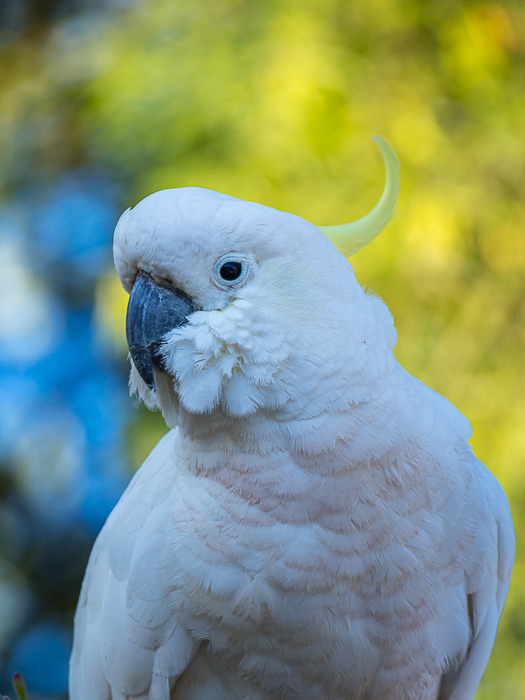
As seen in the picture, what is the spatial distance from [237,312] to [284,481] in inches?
8.9

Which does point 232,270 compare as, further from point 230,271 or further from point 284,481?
point 284,481

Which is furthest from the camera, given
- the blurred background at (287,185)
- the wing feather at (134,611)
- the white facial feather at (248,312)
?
the blurred background at (287,185)

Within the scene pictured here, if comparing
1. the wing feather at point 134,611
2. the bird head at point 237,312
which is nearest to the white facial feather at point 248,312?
the bird head at point 237,312

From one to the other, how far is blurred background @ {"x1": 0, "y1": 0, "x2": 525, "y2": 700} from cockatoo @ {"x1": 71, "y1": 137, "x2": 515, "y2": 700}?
1.05 meters

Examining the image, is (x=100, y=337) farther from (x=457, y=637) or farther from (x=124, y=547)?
(x=457, y=637)

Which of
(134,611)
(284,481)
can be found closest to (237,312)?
(284,481)

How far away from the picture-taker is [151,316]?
2.55 feet

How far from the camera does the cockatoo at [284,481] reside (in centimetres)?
76

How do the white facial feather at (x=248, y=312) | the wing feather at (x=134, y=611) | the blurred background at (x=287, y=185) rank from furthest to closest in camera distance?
the blurred background at (x=287, y=185), the wing feather at (x=134, y=611), the white facial feather at (x=248, y=312)

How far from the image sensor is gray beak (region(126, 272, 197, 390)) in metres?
0.78

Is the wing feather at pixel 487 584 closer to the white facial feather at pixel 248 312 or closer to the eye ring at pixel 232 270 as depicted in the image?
the white facial feather at pixel 248 312

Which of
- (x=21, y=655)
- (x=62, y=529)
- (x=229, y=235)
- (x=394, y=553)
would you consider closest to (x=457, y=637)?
(x=394, y=553)

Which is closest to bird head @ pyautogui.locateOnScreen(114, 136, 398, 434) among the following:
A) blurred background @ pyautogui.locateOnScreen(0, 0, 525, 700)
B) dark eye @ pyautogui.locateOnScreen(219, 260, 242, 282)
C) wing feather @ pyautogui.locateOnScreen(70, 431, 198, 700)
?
dark eye @ pyautogui.locateOnScreen(219, 260, 242, 282)

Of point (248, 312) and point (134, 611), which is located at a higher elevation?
point (248, 312)
